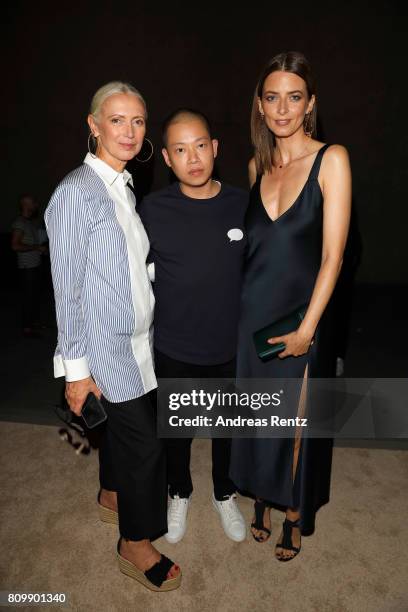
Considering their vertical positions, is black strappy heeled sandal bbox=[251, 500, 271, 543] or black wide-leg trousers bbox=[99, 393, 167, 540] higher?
black wide-leg trousers bbox=[99, 393, 167, 540]

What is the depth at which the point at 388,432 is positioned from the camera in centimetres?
282

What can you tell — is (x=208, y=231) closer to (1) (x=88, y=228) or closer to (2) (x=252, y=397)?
(1) (x=88, y=228)

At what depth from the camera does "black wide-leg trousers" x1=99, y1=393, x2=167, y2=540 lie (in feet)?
5.59

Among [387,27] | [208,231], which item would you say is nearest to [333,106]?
[387,27]

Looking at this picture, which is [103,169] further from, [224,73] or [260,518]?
[224,73]

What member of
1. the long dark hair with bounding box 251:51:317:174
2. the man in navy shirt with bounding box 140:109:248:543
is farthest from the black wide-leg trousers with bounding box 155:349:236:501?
the long dark hair with bounding box 251:51:317:174

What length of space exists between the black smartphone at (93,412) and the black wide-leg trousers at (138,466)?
69 mm

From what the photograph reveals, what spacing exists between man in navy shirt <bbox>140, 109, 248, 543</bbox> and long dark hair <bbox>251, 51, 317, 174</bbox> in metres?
0.16

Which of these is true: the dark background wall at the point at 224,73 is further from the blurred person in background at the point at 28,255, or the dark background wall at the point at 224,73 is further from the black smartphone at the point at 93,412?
the black smartphone at the point at 93,412

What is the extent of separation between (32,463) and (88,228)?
1.69 m

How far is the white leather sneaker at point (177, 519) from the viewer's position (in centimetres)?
207

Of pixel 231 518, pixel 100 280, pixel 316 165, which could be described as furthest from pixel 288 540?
pixel 316 165

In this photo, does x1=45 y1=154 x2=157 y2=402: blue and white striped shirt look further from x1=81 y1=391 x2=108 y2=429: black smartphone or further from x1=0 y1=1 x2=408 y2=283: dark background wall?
x1=0 y1=1 x2=408 y2=283: dark background wall

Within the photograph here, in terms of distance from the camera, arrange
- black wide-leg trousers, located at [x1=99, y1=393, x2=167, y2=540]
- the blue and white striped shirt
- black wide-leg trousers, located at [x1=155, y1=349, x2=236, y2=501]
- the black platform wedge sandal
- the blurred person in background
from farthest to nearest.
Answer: the blurred person in background
black wide-leg trousers, located at [x1=155, y1=349, x2=236, y2=501]
the black platform wedge sandal
black wide-leg trousers, located at [x1=99, y1=393, x2=167, y2=540]
the blue and white striped shirt
